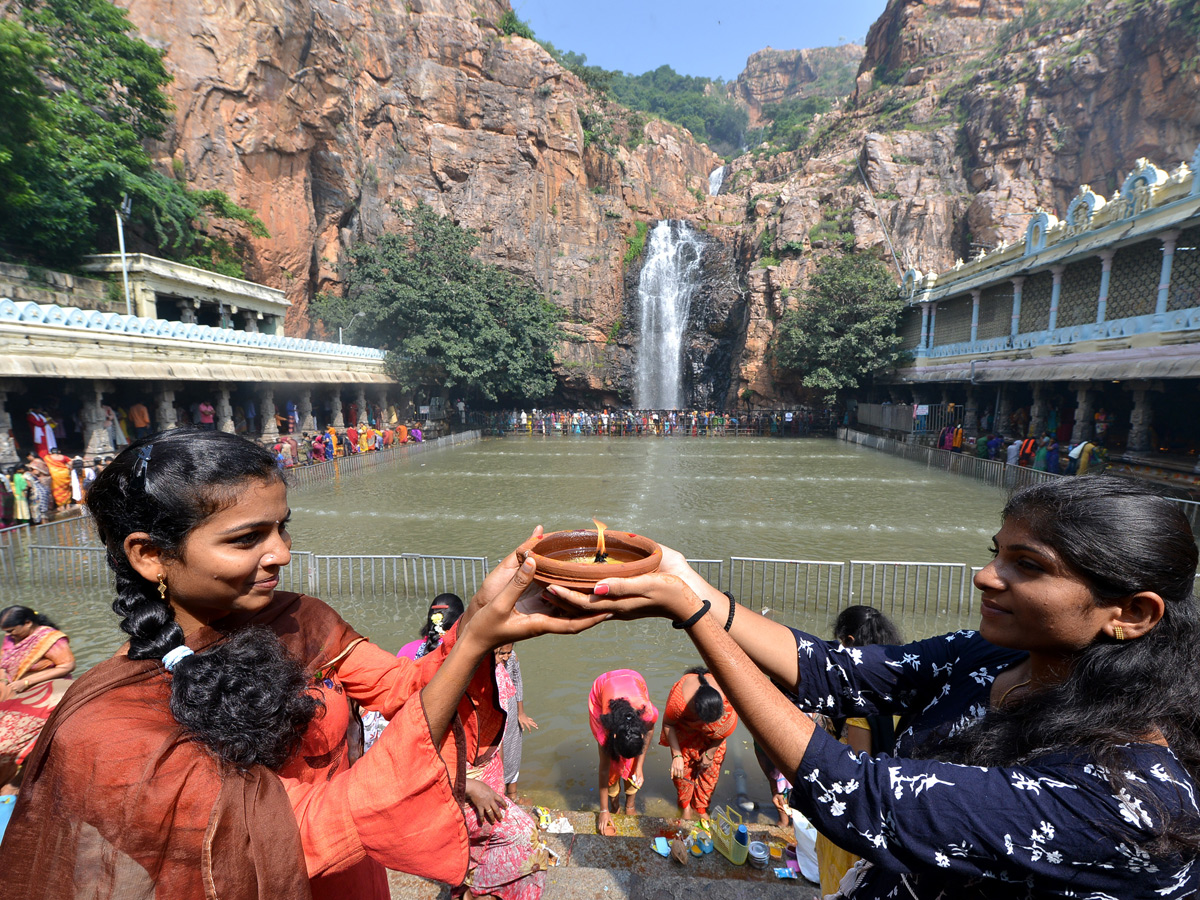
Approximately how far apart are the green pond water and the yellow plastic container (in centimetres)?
102

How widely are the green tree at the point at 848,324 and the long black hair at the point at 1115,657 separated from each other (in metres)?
25.2

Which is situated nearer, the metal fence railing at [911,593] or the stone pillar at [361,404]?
the metal fence railing at [911,593]

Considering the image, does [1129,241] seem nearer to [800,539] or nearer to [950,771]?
[800,539]

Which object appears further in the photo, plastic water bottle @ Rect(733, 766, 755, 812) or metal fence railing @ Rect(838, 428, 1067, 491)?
metal fence railing @ Rect(838, 428, 1067, 491)

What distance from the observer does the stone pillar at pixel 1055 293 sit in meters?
17.2

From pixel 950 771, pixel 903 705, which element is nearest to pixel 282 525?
pixel 950 771

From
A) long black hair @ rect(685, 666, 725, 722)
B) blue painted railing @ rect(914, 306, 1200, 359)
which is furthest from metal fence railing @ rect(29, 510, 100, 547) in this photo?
blue painted railing @ rect(914, 306, 1200, 359)

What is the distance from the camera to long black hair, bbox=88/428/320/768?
1115mm

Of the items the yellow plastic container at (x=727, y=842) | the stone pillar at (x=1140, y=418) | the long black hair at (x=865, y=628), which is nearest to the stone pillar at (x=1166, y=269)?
the stone pillar at (x=1140, y=418)

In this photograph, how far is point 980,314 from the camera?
21797mm

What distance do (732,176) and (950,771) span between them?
5952cm

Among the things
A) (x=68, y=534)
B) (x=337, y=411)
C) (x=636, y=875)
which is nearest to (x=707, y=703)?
(x=636, y=875)

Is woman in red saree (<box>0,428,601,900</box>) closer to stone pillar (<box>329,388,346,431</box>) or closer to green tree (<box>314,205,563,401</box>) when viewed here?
stone pillar (<box>329,388,346,431</box>)

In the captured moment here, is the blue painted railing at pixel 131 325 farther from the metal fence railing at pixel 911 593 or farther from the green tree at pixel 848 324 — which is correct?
the green tree at pixel 848 324
